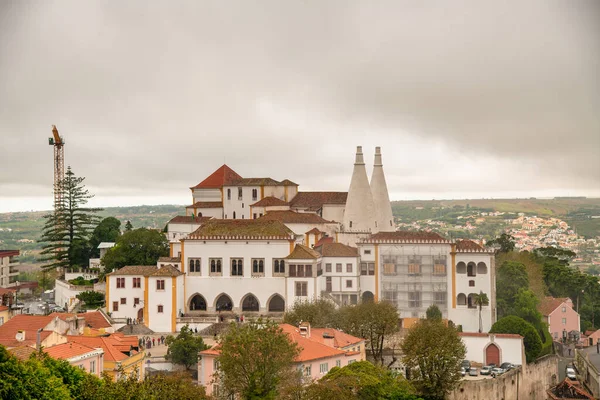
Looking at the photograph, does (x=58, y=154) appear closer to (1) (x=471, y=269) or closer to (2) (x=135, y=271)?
(2) (x=135, y=271)

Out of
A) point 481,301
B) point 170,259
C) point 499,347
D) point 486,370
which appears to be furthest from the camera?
point 170,259

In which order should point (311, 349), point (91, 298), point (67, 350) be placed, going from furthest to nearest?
point (91, 298), point (311, 349), point (67, 350)

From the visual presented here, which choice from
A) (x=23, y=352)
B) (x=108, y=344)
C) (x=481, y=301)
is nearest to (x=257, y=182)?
(x=481, y=301)

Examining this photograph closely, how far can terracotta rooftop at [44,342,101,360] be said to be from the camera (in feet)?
116

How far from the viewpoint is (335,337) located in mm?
45531

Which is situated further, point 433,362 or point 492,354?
point 492,354

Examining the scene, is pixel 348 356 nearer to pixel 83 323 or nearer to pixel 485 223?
pixel 83 323

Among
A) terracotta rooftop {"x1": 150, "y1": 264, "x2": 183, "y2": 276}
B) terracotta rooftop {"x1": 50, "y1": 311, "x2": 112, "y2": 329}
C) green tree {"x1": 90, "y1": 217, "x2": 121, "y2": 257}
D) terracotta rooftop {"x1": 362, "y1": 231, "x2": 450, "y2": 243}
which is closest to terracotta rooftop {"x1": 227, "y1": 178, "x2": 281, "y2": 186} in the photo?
green tree {"x1": 90, "y1": 217, "x2": 121, "y2": 257}

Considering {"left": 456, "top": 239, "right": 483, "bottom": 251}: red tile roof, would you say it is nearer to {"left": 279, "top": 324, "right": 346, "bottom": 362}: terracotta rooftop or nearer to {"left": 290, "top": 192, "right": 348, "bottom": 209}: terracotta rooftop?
{"left": 290, "top": 192, "right": 348, "bottom": 209}: terracotta rooftop

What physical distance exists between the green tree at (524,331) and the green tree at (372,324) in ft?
25.1

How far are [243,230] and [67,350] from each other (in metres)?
24.8

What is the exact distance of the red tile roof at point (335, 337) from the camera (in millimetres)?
44688

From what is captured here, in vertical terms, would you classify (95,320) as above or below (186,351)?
above

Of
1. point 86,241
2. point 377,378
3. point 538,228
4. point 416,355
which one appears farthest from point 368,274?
point 538,228
